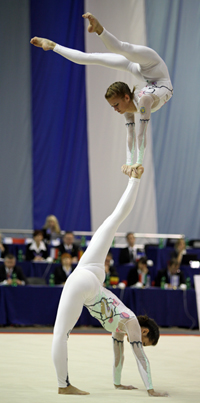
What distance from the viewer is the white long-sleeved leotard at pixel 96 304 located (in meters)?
3.35

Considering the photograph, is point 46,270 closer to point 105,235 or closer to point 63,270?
point 63,270

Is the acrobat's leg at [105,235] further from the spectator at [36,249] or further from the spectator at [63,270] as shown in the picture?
the spectator at [36,249]

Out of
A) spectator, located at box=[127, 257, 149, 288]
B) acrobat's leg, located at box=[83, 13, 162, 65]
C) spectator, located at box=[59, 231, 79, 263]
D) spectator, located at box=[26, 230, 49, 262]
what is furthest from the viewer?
spectator, located at box=[59, 231, 79, 263]

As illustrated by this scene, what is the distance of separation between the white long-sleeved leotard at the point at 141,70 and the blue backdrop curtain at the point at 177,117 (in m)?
7.05

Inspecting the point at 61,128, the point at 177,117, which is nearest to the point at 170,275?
the point at 177,117

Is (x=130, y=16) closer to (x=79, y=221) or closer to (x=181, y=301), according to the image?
(x=79, y=221)

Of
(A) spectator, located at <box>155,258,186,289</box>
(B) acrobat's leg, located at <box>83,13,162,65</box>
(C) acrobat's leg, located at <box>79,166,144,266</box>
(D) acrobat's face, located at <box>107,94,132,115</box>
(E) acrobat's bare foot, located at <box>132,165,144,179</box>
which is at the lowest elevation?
(A) spectator, located at <box>155,258,186,289</box>

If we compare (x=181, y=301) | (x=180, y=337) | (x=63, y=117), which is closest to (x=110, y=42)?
(x=180, y=337)

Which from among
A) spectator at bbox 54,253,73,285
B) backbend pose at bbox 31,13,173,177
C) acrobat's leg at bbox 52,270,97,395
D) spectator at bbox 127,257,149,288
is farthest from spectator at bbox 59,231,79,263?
acrobat's leg at bbox 52,270,97,395

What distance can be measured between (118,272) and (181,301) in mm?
1203

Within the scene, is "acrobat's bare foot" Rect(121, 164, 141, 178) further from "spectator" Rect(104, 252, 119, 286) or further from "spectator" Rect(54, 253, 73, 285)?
"spectator" Rect(54, 253, 73, 285)

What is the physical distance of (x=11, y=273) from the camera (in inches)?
294

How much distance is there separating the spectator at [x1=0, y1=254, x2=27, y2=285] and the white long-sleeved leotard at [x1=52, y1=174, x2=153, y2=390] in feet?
12.8

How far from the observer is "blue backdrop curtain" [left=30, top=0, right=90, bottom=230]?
11.1 m
